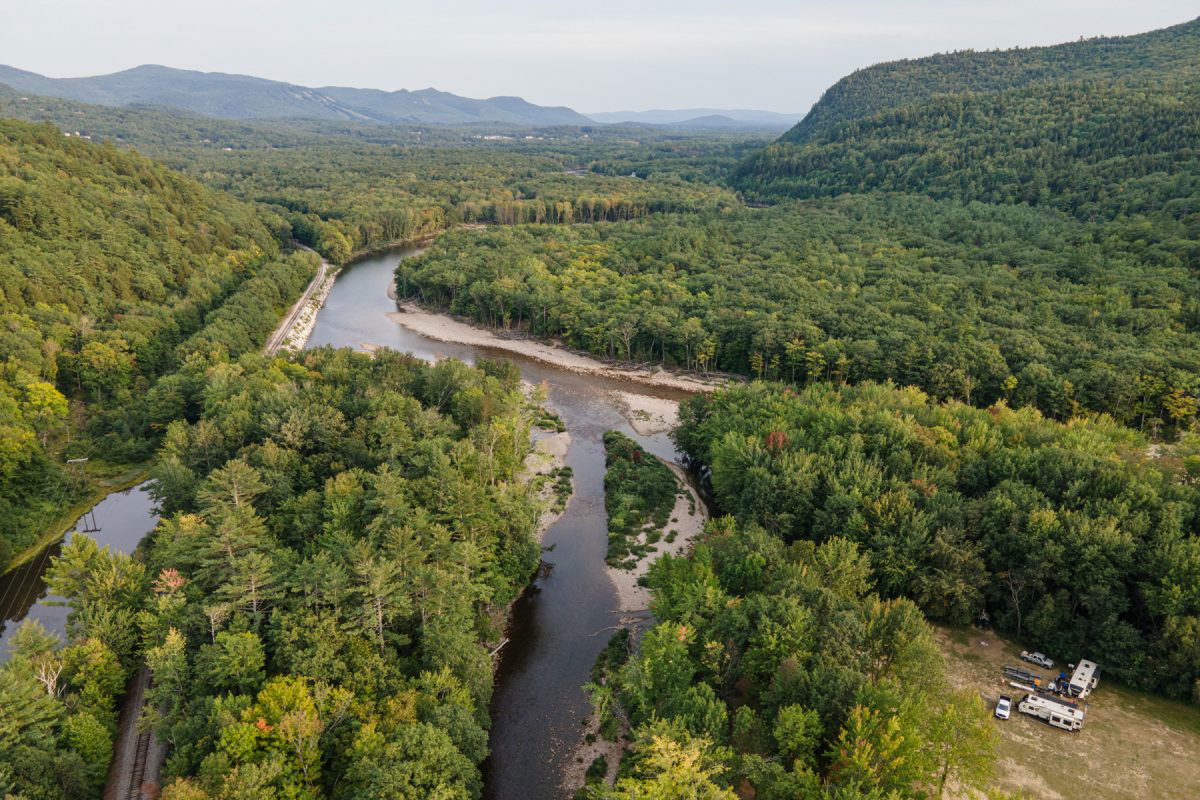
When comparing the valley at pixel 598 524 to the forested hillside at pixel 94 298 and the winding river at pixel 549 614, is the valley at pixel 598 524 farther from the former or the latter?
the forested hillside at pixel 94 298

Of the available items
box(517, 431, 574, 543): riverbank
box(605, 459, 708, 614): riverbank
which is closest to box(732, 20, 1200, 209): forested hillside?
box(605, 459, 708, 614): riverbank

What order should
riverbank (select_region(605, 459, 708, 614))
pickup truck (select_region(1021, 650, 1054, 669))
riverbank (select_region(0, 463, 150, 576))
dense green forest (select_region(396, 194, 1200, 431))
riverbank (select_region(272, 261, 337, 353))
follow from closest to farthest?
pickup truck (select_region(1021, 650, 1054, 669))
riverbank (select_region(605, 459, 708, 614))
riverbank (select_region(0, 463, 150, 576))
dense green forest (select_region(396, 194, 1200, 431))
riverbank (select_region(272, 261, 337, 353))

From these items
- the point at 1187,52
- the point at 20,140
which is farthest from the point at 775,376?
the point at 1187,52

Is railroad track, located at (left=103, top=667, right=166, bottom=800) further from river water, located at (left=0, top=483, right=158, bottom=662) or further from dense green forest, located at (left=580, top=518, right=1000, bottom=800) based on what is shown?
dense green forest, located at (left=580, top=518, right=1000, bottom=800)

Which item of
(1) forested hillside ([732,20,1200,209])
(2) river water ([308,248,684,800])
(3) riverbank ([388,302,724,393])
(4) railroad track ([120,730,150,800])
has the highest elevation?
(1) forested hillside ([732,20,1200,209])

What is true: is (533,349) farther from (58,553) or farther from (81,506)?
(58,553)

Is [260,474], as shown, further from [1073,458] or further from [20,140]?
[20,140]
